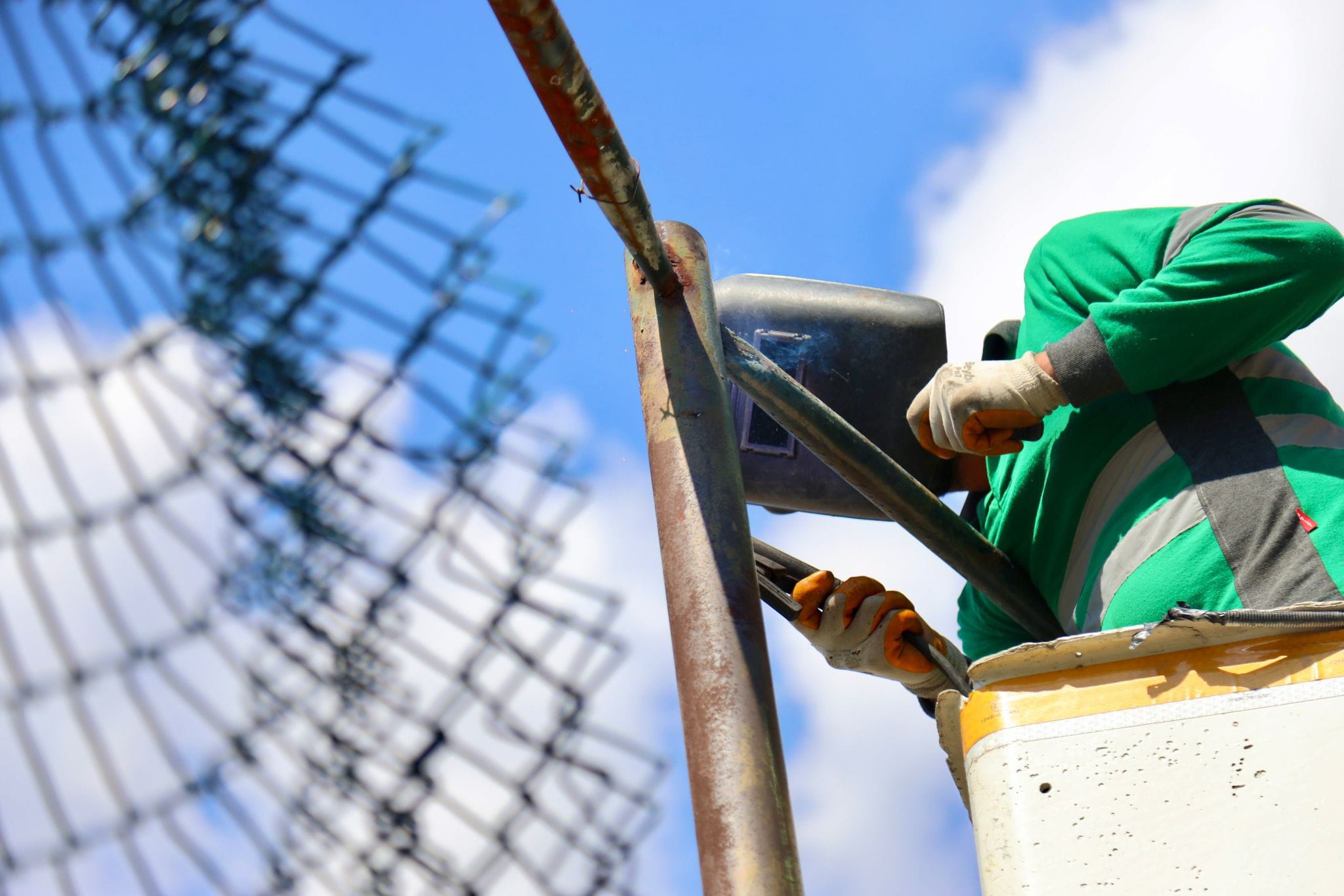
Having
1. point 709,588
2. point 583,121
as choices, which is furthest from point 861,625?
point 583,121

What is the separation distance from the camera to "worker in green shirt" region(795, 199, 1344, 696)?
5.41 feet

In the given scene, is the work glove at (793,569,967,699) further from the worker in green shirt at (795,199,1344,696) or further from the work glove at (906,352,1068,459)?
the work glove at (906,352,1068,459)

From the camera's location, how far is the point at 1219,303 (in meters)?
1.73

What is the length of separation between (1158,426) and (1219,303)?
0.70 feet

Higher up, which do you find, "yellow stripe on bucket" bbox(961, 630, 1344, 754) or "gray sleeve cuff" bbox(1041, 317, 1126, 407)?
"gray sleeve cuff" bbox(1041, 317, 1126, 407)

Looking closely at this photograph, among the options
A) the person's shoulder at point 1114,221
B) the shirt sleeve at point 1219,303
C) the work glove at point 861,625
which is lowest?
the work glove at point 861,625

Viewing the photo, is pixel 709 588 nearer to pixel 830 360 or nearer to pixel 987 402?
pixel 987 402

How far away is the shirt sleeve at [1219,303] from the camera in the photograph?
1.74 meters

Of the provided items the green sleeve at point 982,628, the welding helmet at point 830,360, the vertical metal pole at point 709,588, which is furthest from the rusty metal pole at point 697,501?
the green sleeve at point 982,628

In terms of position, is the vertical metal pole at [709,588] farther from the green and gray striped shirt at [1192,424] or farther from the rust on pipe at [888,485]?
the green and gray striped shirt at [1192,424]

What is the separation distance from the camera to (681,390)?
1.66m

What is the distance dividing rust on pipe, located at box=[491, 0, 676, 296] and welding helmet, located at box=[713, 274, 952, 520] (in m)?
0.64

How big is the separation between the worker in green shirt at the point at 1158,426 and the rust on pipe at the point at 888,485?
2.2 inches

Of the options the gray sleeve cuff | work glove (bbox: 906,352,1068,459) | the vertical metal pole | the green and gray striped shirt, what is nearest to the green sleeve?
the green and gray striped shirt
